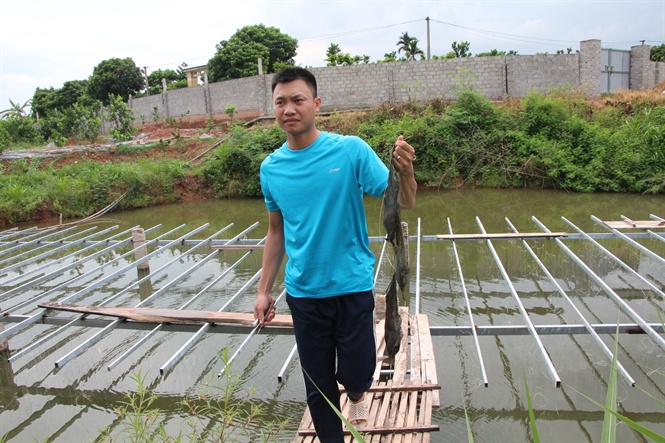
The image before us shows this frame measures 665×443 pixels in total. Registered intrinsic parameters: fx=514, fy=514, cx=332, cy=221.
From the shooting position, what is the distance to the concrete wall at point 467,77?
14727mm

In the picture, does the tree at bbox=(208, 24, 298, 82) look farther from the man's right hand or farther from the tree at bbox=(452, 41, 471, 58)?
the man's right hand

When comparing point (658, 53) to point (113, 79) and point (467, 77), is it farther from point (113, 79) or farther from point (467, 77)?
point (113, 79)

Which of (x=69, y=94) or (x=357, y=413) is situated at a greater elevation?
(x=69, y=94)

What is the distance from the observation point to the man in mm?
1862

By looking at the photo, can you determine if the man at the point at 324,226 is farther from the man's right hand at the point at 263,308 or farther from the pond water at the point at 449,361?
the pond water at the point at 449,361

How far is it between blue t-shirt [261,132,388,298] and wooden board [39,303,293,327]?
5.69 ft

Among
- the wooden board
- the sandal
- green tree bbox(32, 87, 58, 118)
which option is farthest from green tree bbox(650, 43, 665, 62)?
green tree bbox(32, 87, 58, 118)

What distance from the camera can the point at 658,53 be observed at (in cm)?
2408

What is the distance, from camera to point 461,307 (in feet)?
16.6

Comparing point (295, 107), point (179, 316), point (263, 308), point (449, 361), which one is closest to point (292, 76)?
point (295, 107)

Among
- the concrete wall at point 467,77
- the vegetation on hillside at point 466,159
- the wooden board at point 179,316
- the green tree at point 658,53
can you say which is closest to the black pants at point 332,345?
the wooden board at point 179,316

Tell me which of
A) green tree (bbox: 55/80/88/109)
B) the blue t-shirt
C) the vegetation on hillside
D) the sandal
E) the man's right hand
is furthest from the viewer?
green tree (bbox: 55/80/88/109)

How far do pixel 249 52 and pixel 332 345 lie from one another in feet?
81.4

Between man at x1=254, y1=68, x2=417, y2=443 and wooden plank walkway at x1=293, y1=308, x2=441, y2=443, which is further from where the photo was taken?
wooden plank walkway at x1=293, y1=308, x2=441, y2=443
